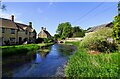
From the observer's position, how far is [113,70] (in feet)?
42.5

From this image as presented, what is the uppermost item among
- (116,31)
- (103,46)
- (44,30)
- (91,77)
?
(44,30)

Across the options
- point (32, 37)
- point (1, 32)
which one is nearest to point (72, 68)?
point (1, 32)

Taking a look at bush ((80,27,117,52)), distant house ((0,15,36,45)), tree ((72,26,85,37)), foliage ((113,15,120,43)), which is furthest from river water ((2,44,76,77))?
tree ((72,26,85,37))

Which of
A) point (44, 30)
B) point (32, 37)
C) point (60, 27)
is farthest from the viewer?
point (60, 27)

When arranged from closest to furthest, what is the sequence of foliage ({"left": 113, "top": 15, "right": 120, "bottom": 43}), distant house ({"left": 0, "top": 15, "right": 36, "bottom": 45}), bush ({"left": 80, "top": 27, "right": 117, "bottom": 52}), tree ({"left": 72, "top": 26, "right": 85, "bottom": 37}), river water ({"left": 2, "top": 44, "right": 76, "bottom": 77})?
river water ({"left": 2, "top": 44, "right": 76, "bottom": 77}), bush ({"left": 80, "top": 27, "right": 117, "bottom": 52}), foliage ({"left": 113, "top": 15, "right": 120, "bottom": 43}), distant house ({"left": 0, "top": 15, "right": 36, "bottom": 45}), tree ({"left": 72, "top": 26, "right": 85, "bottom": 37})

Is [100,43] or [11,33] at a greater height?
[11,33]

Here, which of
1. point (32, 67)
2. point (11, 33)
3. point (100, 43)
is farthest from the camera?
point (11, 33)

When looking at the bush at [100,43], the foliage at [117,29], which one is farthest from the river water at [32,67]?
the foliage at [117,29]

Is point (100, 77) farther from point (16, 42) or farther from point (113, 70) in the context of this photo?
point (16, 42)

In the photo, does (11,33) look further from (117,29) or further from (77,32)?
(77,32)

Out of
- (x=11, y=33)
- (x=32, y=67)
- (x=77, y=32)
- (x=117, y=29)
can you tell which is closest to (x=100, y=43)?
(x=117, y=29)

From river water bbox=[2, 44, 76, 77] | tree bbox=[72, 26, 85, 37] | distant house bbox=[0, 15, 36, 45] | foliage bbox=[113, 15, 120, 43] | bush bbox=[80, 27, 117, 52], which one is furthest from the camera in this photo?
tree bbox=[72, 26, 85, 37]

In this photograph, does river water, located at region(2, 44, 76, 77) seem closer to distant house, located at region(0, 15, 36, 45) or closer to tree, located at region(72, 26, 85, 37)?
distant house, located at region(0, 15, 36, 45)

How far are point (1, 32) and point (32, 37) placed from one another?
1022 inches
